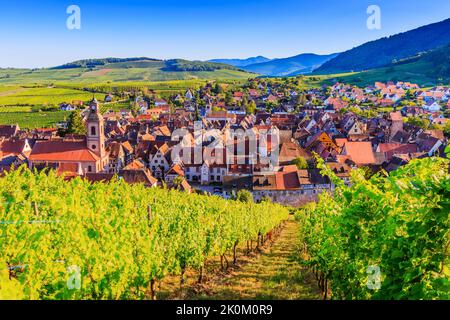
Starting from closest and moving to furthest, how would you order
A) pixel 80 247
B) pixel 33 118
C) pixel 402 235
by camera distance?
pixel 402 235 → pixel 80 247 → pixel 33 118

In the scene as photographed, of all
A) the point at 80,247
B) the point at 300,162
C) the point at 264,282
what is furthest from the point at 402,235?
the point at 300,162

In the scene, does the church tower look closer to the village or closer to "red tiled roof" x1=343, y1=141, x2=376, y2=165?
the village

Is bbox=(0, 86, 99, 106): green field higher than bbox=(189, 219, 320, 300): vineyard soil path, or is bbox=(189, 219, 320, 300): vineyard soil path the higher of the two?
bbox=(0, 86, 99, 106): green field

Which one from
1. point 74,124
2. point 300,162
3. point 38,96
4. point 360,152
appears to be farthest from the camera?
point 38,96

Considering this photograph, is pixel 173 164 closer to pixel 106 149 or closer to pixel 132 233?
pixel 106 149

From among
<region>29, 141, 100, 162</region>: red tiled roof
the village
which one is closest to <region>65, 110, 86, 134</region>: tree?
the village

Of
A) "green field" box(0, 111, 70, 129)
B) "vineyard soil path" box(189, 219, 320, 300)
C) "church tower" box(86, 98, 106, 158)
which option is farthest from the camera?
"green field" box(0, 111, 70, 129)

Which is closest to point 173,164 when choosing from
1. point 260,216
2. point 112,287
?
point 260,216

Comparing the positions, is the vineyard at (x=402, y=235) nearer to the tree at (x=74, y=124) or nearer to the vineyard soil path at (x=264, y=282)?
the vineyard soil path at (x=264, y=282)

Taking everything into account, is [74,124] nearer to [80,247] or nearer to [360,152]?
[360,152]

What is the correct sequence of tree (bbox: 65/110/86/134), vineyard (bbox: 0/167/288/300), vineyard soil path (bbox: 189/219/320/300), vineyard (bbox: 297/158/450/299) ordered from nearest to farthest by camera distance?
vineyard (bbox: 297/158/450/299), vineyard (bbox: 0/167/288/300), vineyard soil path (bbox: 189/219/320/300), tree (bbox: 65/110/86/134)
